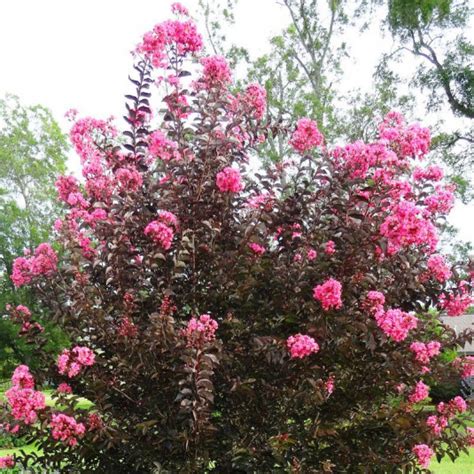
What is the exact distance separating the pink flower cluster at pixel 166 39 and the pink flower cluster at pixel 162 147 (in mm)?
430

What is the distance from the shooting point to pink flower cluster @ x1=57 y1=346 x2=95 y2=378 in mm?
3093

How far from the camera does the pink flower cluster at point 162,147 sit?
364 cm

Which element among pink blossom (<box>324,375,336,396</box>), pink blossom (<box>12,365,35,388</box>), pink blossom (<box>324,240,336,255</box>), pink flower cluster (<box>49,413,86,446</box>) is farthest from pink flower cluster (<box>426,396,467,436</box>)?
pink blossom (<box>12,365,35,388</box>)

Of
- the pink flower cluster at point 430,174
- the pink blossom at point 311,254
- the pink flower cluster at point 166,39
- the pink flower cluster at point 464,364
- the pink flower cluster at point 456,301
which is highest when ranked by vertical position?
the pink flower cluster at point 166,39

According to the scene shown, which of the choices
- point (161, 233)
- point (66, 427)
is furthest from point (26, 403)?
point (161, 233)

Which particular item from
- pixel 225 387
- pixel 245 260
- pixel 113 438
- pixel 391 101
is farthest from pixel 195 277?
pixel 391 101

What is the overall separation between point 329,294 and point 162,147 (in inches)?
53.2

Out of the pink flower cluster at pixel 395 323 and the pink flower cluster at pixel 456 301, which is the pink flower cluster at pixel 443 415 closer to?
the pink flower cluster at pixel 456 301

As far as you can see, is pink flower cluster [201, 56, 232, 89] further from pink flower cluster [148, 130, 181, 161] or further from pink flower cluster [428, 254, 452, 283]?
pink flower cluster [428, 254, 452, 283]

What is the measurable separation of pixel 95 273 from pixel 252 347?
3.35ft

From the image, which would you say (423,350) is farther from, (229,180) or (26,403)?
(26,403)

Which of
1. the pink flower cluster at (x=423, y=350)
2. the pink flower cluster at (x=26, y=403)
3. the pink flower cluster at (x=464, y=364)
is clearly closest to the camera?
the pink flower cluster at (x=26, y=403)

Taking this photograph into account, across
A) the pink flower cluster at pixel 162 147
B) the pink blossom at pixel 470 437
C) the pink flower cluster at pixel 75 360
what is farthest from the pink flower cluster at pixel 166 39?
the pink blossom at pixel 470 437

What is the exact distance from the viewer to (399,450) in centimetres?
354
